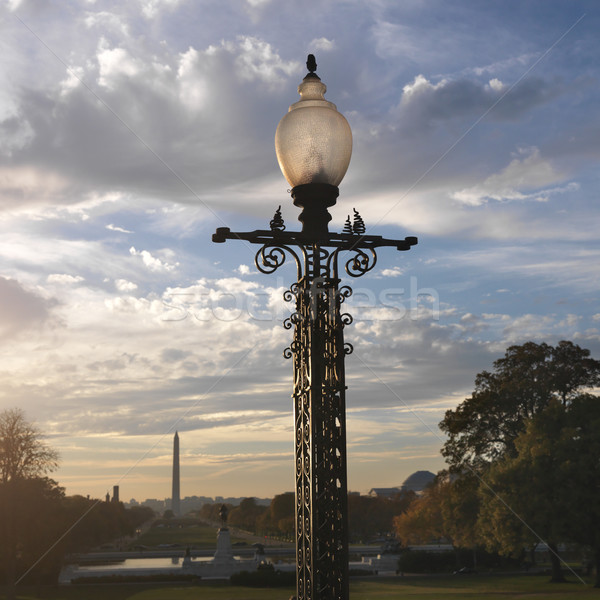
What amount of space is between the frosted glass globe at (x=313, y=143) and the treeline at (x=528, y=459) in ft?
95.8

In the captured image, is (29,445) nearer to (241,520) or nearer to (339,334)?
(339,334)

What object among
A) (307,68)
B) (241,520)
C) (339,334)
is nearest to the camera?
(339,334)

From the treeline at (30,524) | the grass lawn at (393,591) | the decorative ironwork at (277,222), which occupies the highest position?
the decorative ironwork at (277,222)

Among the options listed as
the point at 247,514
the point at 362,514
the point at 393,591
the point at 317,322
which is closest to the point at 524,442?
the point at 393,591

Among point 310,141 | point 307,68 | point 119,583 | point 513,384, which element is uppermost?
point 513,384

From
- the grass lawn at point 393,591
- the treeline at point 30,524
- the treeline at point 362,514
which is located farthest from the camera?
the treeline at point 362,514

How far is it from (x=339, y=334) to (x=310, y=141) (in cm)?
127

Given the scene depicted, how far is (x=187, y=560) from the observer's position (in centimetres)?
4694

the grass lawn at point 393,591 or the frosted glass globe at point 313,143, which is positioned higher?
the frosted glass globe at point 313,143

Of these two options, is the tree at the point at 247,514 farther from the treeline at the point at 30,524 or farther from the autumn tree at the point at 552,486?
the autumn tree at the point at 552,486

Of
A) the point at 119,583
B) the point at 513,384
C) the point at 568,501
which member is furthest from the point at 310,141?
the point at 119,583

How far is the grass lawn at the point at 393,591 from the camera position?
107 feet

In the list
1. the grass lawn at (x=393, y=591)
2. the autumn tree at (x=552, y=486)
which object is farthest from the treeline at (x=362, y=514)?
the autumn tree at (x=552, y=486)

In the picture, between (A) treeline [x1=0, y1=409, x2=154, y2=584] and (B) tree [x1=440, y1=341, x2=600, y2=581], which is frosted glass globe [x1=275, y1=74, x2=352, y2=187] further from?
(A) treeline [x1=0, y1=409, x2=154, y2=584]
